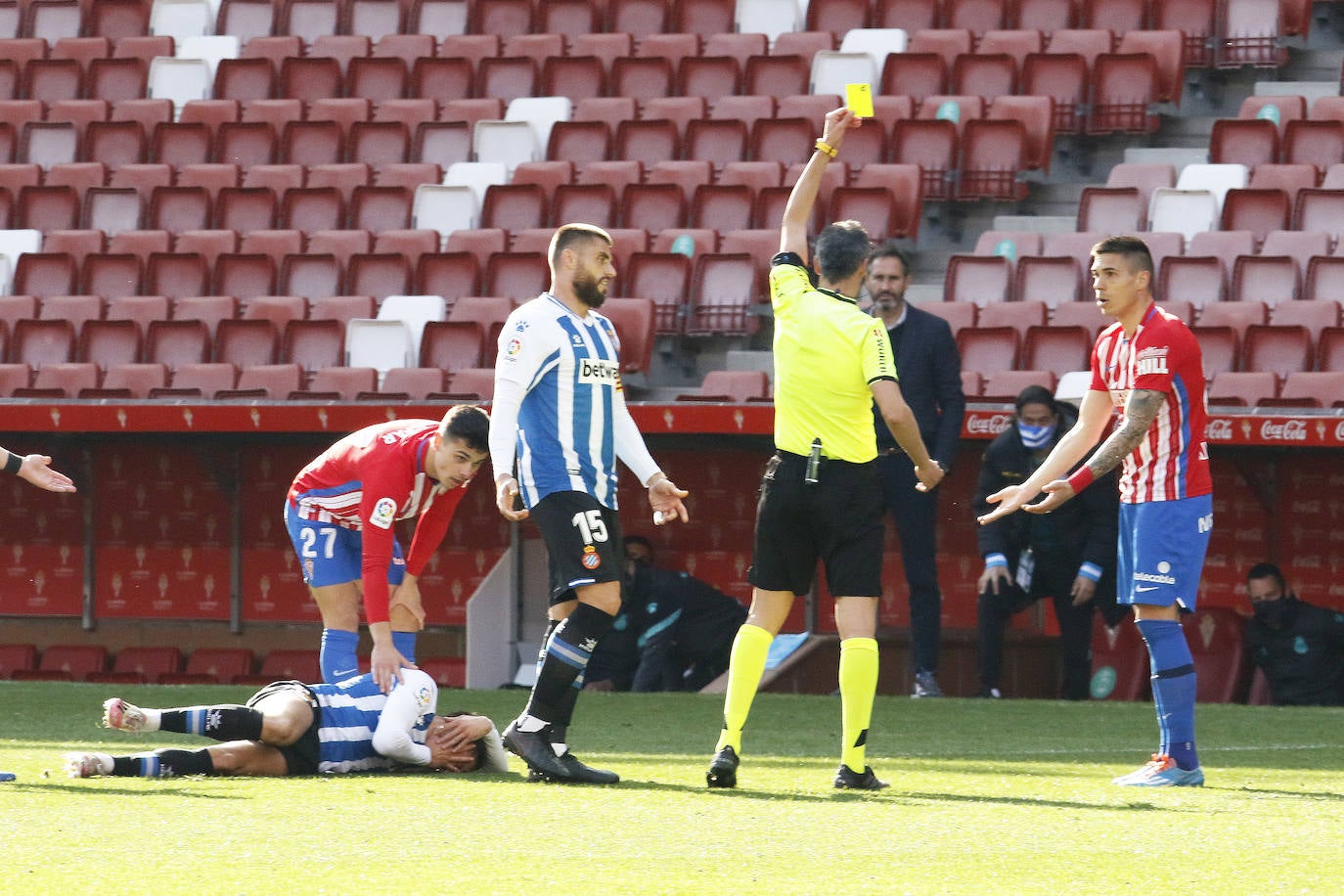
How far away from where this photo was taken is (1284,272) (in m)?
12.4

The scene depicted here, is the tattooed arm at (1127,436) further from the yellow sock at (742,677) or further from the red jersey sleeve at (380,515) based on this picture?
the red jersey sleeve at (380,515)

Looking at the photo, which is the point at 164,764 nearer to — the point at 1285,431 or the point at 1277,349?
the point at 1285,431

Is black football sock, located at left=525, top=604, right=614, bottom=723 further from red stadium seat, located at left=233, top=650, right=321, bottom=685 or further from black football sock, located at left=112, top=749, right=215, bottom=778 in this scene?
red stadium seat, located at left=233, top=650, right=321, bottom=685

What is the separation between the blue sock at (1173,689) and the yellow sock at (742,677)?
48.5 inches

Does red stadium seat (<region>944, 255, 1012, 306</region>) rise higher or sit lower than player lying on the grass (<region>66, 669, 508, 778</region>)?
higher

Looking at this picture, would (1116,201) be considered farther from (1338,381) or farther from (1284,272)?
(1338,381)

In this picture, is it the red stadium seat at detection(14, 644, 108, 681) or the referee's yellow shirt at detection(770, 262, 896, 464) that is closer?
the referee's yellow shirt at detection(770, 262, 896, 464)

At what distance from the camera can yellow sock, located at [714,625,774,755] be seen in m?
6.16

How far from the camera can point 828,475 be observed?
618cm

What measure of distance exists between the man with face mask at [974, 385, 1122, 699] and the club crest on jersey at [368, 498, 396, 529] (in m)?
4.63

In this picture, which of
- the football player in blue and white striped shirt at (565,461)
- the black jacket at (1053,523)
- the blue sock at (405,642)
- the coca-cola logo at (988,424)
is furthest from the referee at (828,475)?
the coca-cola logo at (988,424)

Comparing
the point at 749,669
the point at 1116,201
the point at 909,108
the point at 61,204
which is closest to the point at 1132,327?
the point at 749,669

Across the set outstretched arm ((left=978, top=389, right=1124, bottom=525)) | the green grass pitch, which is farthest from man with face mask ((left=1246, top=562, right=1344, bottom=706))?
outstretched arm ((left=978, top=389, right=1124, bottom=525))

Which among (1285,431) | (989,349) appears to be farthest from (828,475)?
(989,349)
